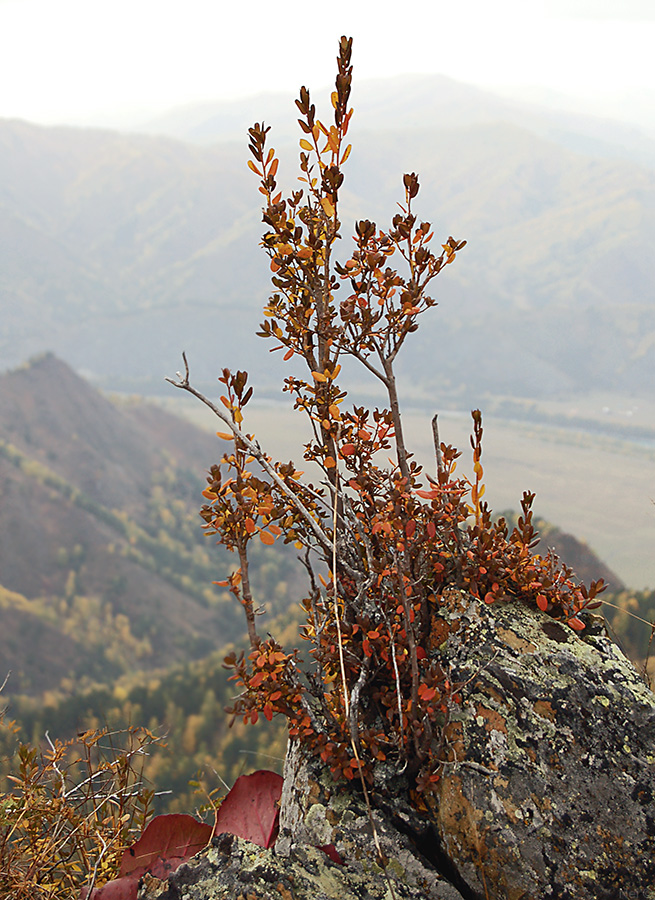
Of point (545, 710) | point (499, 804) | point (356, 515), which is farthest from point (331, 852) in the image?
point (356, 515)

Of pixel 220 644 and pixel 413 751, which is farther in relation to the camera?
pixel 220 644

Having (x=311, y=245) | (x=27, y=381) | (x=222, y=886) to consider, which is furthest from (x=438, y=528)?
(x=27, y=381)

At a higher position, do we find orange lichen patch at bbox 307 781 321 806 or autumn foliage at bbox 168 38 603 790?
→ autumn foliage at bbox 168 38 603 790

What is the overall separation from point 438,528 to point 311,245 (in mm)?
1247

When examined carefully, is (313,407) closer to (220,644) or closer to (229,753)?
(229,753)

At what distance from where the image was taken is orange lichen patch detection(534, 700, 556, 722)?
8.41 feet

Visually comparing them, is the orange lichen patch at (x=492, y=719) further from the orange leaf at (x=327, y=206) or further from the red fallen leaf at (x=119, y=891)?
the orange leaf at (x=327, y=206)

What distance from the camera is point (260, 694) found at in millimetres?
2643

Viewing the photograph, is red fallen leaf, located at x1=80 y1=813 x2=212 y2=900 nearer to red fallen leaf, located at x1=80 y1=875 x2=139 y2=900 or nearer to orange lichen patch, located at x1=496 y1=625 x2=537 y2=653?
red fallen leaf, located at x1=80 y1=875 x2=139 y2=900

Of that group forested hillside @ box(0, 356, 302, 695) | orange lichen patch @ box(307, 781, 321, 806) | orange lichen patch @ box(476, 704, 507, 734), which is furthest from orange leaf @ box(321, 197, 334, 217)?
forested hillside @ box(0, 356, 302, 695)

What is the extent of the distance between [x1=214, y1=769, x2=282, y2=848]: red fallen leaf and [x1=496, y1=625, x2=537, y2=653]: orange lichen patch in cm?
112

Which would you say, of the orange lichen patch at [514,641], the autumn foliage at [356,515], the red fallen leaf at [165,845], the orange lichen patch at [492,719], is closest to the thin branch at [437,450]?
the autumn foliage at [356,515]

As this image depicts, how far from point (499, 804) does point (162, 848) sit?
1.17 m

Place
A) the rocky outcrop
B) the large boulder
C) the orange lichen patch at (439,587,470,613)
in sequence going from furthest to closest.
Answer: the orange lichen patch at (439,587,470,613) → the large boulder → the rocky outcrop
